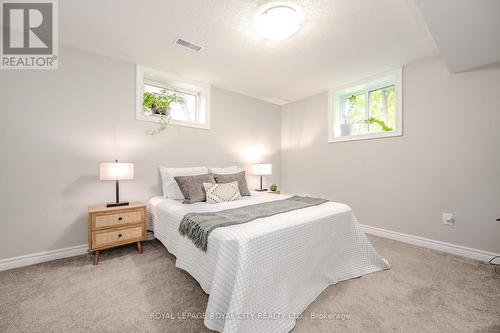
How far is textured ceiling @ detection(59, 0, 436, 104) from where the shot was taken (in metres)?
1.88

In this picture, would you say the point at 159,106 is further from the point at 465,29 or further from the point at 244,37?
the point at 465,29

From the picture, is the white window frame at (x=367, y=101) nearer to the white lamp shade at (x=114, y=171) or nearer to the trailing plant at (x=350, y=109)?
the trailing plant at (x=350, y=109)

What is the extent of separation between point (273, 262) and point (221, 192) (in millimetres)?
1358

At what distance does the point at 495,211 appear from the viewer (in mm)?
2275

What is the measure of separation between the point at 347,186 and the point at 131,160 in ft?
11.2

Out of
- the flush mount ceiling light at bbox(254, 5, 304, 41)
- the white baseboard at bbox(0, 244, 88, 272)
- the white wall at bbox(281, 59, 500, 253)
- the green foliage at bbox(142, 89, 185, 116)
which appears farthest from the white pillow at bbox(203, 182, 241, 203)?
the white wall at bbox(281, 59, 500, 253)

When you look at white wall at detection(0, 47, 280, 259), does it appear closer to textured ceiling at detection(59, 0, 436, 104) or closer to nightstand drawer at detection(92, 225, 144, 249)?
textured ceiling at detection(59, 0, 436, 104)

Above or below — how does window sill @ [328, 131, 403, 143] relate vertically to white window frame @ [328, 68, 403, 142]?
below

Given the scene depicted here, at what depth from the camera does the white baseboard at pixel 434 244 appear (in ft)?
7.60

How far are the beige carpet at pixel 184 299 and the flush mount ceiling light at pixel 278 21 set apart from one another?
240cm

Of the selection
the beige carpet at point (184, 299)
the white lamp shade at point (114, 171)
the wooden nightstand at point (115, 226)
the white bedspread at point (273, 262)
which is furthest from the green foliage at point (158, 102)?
the beige carpet at point (184, 299)

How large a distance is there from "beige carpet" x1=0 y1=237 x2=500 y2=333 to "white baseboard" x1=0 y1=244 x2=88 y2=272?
9 cm

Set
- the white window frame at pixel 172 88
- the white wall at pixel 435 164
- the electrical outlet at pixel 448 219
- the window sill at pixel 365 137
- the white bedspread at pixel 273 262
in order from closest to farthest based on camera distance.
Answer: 1. the white bedspread at pixel 273 262
2. the white wall at pixel 435 164
3. the electrical outlet at pixel 448 219
4. the white window frame at pixel 172 88
5. the window sill at pixel 365 137

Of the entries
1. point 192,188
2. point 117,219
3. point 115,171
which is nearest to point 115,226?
point 117,219
